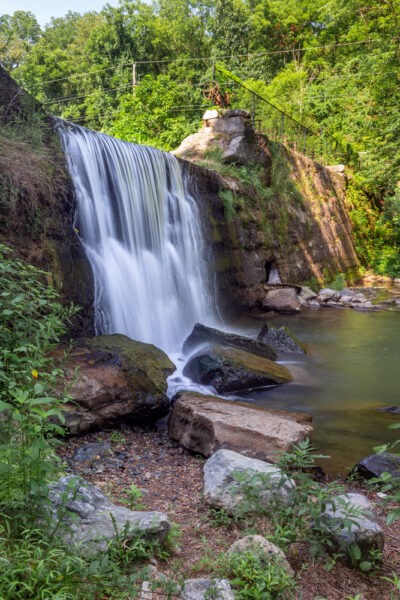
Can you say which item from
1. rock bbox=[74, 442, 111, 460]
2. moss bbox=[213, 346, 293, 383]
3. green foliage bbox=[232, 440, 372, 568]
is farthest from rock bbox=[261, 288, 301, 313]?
green foliage bbox=[232, 440, 372, 568]

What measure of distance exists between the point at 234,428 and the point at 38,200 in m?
3.56

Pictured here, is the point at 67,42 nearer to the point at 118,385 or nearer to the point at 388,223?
the point at 388,223

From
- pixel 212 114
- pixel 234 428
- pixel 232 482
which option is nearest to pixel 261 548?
pixel 232 482

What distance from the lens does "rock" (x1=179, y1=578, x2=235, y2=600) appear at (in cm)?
171

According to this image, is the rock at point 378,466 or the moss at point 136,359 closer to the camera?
the rock at point 378,466

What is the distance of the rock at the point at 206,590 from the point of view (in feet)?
5.60

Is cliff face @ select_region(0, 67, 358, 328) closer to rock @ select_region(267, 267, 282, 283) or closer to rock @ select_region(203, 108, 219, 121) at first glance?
rock @ select_region(203, 108, 219, 121)

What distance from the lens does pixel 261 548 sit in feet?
6.64

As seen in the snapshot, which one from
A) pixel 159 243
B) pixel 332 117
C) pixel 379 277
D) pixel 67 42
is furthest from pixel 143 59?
pixel 159 243

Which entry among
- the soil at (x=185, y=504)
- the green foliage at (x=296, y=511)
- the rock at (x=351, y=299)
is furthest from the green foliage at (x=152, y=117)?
the green foliage at (x=296, y=511)

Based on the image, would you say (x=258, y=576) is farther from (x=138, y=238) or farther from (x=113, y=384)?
(x=138, y=238)

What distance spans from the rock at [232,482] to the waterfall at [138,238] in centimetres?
350

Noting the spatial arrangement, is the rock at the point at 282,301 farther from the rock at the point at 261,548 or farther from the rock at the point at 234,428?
the rock at the point at 261,548

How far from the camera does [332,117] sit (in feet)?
77.9
